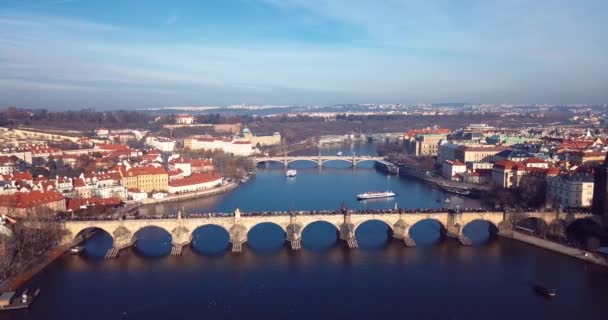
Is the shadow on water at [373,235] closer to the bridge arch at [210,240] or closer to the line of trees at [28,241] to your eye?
the bridge arch at [210,240]

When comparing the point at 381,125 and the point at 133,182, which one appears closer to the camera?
the point at 133,182

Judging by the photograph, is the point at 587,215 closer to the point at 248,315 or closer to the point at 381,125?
the point at 248,315

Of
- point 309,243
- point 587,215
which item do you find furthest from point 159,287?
point 587,215

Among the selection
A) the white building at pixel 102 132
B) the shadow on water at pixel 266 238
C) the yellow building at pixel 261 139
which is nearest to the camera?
the shadow on water at pixel 266 238

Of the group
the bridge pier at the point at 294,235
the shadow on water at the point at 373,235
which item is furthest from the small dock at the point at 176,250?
the shadow on water at the point at 373,235

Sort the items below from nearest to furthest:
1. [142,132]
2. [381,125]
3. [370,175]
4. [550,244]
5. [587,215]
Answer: [550,244] < [587,215] < [370,175] < [142,132] < [381,125]

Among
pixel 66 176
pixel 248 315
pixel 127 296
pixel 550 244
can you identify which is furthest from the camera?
pixel 66 176

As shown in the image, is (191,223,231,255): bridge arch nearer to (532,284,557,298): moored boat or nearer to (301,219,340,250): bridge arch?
(301,219,340,250): bridge arch

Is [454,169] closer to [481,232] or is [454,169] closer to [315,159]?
[315,159]
